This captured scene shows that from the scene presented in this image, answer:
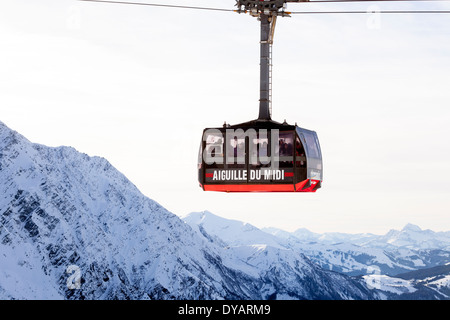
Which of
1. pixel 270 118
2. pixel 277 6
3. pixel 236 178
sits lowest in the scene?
pixel 236 178

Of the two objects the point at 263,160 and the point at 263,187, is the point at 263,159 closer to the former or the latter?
the point at 263,160

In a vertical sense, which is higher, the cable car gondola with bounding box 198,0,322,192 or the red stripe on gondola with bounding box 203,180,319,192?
the cable car gondola with bounding box 198,0,322,192

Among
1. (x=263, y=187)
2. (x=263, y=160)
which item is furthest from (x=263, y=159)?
(x=263, y=187)

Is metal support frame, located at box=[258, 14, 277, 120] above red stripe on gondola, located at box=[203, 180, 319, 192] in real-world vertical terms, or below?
above

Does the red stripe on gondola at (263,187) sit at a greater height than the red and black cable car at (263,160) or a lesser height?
lesser

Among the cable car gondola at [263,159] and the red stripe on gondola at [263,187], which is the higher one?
the cable car gondola at [263,159]

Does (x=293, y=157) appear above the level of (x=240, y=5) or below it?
below

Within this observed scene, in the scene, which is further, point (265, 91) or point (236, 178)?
point (236, 178)
